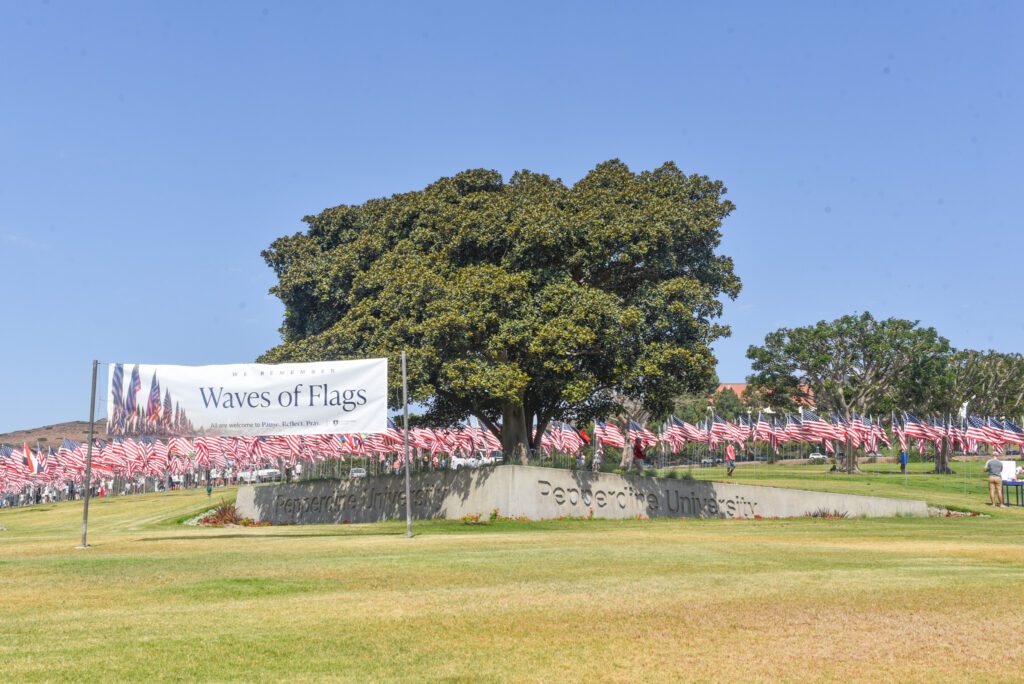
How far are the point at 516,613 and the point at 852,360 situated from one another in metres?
76.1

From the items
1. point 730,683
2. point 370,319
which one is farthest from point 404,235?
point 730,683

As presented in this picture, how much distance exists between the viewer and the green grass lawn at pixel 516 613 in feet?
27.1

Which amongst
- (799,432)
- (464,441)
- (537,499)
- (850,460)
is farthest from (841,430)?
(537,499)

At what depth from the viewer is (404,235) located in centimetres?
4153

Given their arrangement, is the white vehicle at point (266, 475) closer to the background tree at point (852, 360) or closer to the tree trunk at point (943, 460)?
the background tree at point (852, 360)

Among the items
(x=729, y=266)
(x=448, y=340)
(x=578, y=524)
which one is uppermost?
(x=729, y=266)

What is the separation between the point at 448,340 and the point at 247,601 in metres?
22.8

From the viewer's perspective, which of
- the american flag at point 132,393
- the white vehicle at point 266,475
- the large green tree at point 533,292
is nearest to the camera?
the american flag at point 132,393

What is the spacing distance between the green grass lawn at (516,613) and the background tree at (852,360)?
207 feet

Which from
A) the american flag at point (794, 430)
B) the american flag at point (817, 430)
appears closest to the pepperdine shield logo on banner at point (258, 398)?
the american flag at point (817, 430)

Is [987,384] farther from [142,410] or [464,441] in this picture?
[142,410]

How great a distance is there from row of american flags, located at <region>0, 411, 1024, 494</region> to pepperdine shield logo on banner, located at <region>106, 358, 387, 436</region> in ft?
68.6

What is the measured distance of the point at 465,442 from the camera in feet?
237

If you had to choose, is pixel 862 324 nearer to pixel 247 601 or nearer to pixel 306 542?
pixel 306 542
